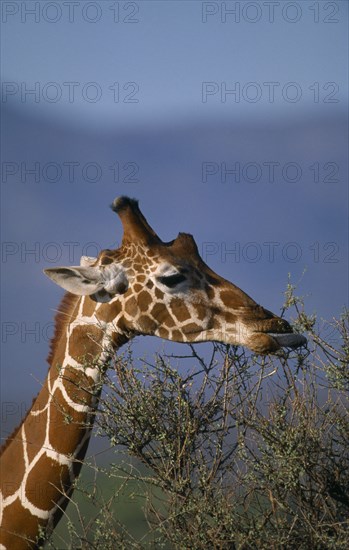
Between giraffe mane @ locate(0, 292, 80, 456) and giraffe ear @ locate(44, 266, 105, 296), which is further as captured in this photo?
giraffe mane @ locate(0, 292, 80, 456)

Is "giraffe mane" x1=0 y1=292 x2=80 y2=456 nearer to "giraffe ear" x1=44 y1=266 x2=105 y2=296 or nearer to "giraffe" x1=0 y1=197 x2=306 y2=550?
"giraffe" x1=0 y1=197 x2=306 y2=550

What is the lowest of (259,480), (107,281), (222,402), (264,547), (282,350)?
(264,547)

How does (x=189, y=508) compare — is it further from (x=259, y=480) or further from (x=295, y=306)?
(x=295, y=306)

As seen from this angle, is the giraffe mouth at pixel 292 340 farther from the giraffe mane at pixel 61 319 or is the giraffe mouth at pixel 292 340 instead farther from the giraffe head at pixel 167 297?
the giraffe mane at pixel 61 319

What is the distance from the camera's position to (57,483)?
22.9 feet

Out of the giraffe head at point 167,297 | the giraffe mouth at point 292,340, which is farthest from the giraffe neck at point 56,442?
the giraffe mouth at point 292,340

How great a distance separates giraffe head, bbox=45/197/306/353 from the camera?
7.04 metres

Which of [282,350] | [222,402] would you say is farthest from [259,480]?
[282,350]

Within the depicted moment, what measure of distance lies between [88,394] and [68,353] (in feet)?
1.65

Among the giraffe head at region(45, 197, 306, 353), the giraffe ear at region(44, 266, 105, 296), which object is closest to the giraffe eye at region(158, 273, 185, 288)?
the giraffe head at region(45, 197, 306, 353)

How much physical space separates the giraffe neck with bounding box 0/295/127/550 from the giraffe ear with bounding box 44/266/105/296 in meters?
0.30

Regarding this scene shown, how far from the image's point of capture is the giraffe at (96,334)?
6.96m

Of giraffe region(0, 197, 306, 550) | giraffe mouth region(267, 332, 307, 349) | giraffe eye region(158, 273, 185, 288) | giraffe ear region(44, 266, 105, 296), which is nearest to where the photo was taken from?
giraffe mouth region(267, 332, 307, 349)

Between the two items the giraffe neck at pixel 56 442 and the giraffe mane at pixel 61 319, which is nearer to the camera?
the giraffe neck at pixel 56 442
